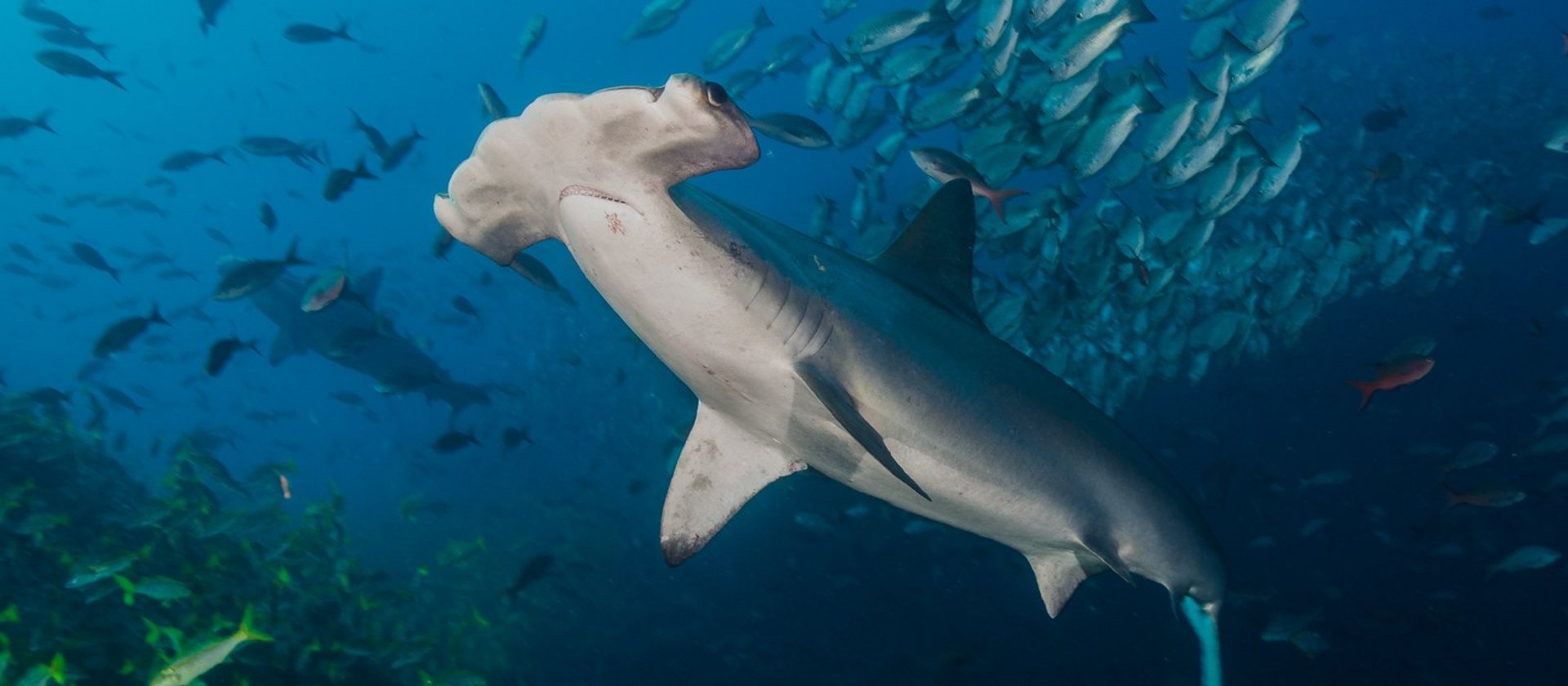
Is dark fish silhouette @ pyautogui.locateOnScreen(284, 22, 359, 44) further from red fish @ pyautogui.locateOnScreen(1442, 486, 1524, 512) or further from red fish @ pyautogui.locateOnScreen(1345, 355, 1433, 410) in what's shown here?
red fish @ pyautogui.locateOnScreen(1442, 486, 1524, 512)

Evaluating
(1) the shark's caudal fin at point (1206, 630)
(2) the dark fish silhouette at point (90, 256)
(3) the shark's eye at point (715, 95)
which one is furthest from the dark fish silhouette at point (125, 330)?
(1) the shark's caudal fin at point (1206, 630)

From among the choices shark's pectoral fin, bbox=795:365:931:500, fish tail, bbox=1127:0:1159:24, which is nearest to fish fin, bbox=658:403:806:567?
shark's pectoral fin, bbox=795:365:931:500

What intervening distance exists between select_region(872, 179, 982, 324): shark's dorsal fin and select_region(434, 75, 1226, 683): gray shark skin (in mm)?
11

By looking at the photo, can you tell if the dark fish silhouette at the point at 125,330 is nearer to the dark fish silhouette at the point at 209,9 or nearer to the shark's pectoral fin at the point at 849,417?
the dark fish silhouette at the point at 209,9

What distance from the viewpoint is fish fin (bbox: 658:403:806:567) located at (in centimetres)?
330

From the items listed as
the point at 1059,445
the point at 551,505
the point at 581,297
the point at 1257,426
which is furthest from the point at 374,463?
the point at 1059,445

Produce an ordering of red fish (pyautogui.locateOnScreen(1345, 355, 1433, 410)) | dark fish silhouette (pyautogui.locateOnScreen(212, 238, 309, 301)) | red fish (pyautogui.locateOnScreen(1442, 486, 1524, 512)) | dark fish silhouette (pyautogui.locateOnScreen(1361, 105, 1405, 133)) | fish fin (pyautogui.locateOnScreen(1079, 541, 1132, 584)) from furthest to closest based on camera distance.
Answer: dark fish silhouette (pyautogui.locateOnScreen(1361, 105, 1405, 133)) < dark fish silhouette (pyautogui.locateOnScreen(212, 238, 309, 301)) < red fish (pyautogui.locateOnScreen(1442, 486, 1524, 512)) < red fish (pyautogui.locateOnScreen(1345, 355, 1433, 410)) < fish fin (pyautogui.locateOnScreen(1079, 541, 1132, 584))

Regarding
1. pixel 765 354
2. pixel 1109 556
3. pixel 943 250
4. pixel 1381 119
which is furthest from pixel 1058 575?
pixel 1381 119

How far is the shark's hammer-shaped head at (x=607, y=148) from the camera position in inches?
70.3

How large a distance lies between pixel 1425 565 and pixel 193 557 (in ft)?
51.1

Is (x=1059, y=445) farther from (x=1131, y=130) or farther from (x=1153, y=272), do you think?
(x=1153, y=272)

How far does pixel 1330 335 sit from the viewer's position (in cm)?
1617

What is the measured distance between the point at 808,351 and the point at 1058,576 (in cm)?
229

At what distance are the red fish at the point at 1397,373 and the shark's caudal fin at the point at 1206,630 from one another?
3927mm
